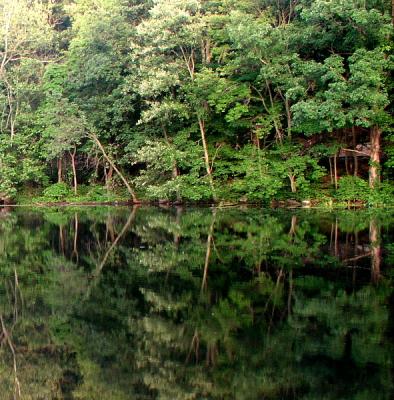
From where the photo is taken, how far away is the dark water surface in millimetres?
5500

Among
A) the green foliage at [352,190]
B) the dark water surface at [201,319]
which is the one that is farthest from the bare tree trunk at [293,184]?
the dark water surface at [201,319]

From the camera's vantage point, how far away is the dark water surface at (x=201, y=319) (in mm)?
5500

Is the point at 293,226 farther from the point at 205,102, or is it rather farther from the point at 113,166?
the point at 113,166

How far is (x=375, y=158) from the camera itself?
86.7ft

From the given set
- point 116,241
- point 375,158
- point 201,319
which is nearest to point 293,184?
point 375,158

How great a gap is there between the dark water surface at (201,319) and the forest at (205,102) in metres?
12.5

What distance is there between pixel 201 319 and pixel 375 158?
21.0 metres

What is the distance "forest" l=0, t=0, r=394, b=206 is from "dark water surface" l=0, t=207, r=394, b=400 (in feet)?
41.1

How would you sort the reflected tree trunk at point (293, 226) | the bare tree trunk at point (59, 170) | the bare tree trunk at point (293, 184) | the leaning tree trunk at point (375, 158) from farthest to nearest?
the bare tree trunk at point (59, 170)
the bare tree trunk at point (293, 184)
the leaning tree trunk at point (375, 158)
the reflected tree trunk at point (293, 226)

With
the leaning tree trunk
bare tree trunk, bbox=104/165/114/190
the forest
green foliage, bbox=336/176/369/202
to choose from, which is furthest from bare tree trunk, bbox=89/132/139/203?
the leaning tree trunk

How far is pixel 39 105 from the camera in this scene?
38125mm

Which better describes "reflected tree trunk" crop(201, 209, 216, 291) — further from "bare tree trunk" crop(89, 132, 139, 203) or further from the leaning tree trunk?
"bare tree trunk" crop(89, 132, 139, 203)

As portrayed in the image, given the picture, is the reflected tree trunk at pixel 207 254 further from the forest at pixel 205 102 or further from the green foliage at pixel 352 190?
the forest at pixel 205 102

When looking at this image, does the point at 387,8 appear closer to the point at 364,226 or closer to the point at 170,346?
the point at 364,226
